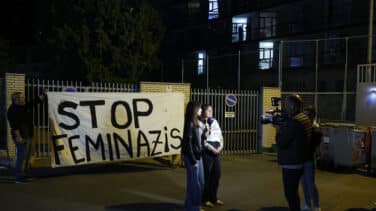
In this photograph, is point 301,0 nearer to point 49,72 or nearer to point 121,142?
Answer: point 49,72

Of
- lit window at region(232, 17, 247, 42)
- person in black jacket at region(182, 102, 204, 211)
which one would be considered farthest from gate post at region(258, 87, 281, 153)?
lit window at region(232, 17, 247, 42)

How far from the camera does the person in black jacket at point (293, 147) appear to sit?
20.2 ft

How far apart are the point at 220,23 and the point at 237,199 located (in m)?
33.3

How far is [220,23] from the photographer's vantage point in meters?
40.3

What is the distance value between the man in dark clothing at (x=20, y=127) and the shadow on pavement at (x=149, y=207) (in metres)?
2.69

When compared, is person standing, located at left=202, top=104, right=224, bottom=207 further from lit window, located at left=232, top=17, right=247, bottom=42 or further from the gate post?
lit window, located at left=232, top=17, right=247, bottom=42

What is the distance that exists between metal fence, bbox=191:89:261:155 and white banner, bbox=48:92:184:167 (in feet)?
10.3

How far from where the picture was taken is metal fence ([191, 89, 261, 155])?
14.5 meters

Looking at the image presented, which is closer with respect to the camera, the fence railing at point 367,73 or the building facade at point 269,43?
the fence railing at point 367,73

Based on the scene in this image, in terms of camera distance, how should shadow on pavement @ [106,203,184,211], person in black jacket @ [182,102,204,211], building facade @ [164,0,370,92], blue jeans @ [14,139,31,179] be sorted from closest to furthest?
person in black jacket @ [182,102,204,211] < shadow on pavement @ [106,203,184,211] < blue jeans @ [14,139,31,179] < building facade @ [164,0,370,92]

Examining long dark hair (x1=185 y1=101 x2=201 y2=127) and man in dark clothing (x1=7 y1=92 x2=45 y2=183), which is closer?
long dark hair (x1=185 y1=101 x2=201 y2=127)

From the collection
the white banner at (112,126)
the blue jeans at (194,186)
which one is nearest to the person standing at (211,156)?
the blue jeans at (194,186)

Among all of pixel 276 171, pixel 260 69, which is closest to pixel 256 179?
pixel 276 171

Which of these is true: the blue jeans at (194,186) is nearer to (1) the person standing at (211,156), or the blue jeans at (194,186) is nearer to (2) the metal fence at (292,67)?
(1) the person standing at (211,156)
